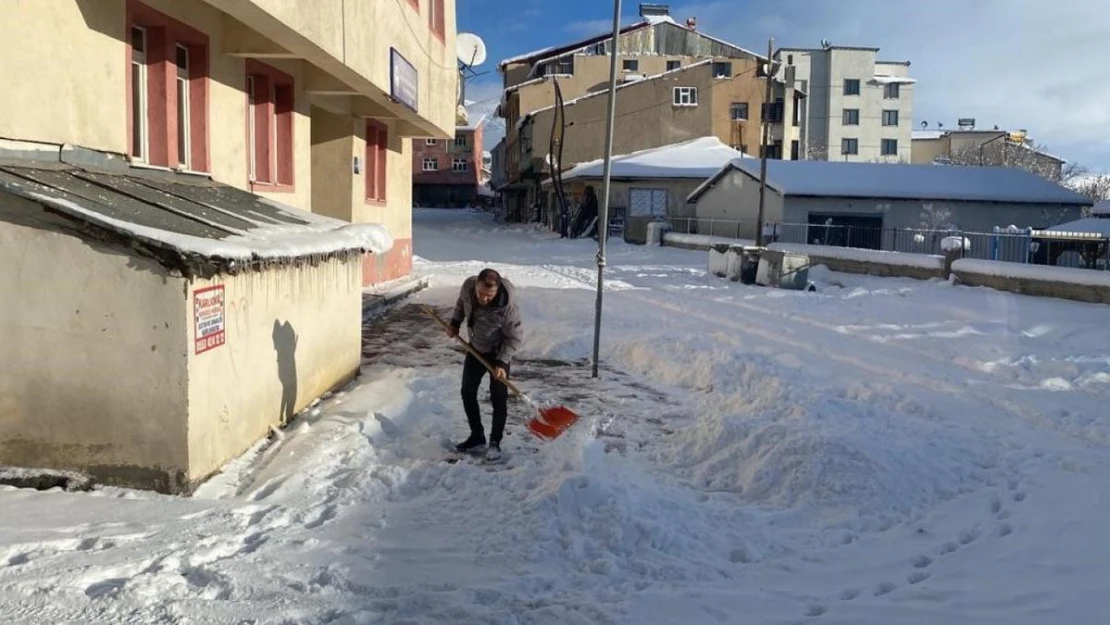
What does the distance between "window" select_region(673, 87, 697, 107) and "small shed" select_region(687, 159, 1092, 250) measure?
51.5 feet

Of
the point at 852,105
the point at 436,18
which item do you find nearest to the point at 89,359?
the point at 436,18

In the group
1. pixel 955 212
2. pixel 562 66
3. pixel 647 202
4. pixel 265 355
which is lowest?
pixel 265 355

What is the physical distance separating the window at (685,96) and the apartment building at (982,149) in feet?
71.4

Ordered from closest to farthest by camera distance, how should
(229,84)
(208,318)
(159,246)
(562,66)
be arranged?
1. (159,246)
2. (208,318)
3. (229,84)
4. (562,66)

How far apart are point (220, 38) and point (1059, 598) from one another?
873 cm

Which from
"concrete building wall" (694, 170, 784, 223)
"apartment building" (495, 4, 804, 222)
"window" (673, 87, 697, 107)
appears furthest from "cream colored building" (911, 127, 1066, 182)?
"concrete building wall" (694, 170, 784, 223)

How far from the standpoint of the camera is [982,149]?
67125 millimetres

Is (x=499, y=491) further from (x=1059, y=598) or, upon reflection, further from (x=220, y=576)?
(x=1059, y=598)

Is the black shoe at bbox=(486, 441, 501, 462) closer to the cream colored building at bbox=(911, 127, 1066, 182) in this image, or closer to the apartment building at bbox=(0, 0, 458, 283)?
the apartment building at bbox=(0, 0, 458, 283)

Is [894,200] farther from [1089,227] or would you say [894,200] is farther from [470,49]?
[470,49]

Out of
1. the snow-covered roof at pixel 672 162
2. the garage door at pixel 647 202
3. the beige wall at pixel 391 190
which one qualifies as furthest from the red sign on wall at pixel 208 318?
the garage door at pixel 647 202

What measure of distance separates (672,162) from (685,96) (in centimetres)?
770

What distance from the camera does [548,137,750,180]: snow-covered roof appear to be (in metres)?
41.4

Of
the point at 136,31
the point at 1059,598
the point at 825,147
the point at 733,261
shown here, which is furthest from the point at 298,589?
the point at 825,147
